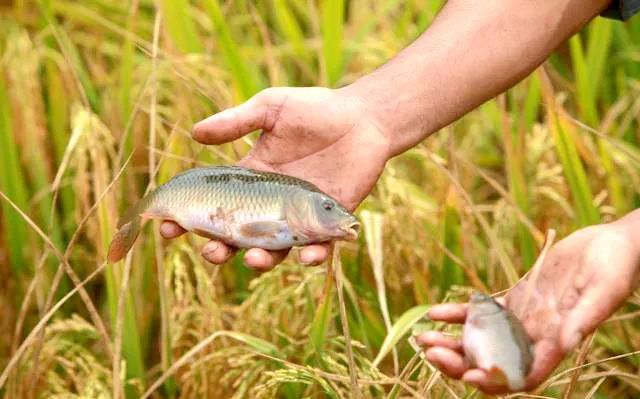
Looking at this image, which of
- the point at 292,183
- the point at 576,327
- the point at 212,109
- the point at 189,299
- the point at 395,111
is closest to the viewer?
the point at 576,327

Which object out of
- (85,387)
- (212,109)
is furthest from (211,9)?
(85,387)

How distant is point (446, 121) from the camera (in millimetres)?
2277

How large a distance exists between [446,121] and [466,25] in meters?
0.18

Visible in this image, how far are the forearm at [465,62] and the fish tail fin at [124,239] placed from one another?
0.47m

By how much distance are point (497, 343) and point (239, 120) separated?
635mm

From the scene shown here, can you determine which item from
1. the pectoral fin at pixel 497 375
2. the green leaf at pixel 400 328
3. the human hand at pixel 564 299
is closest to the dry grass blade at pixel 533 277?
the human hand at pixel 564 299

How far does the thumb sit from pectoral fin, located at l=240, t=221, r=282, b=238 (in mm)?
179

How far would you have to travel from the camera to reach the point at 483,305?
166 centimetres

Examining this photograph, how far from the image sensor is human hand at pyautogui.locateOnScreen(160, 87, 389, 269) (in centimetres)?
208

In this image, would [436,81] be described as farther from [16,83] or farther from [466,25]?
[16,83]

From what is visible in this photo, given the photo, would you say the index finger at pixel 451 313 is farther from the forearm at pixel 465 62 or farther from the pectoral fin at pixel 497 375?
the forearm at pixel 465 62

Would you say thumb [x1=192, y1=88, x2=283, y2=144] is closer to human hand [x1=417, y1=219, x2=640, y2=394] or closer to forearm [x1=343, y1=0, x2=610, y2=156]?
forearm [x1=343, y1=0, x2=610, y2=156]

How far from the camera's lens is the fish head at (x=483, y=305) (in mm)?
1653

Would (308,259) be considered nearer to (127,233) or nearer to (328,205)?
(328,205)
